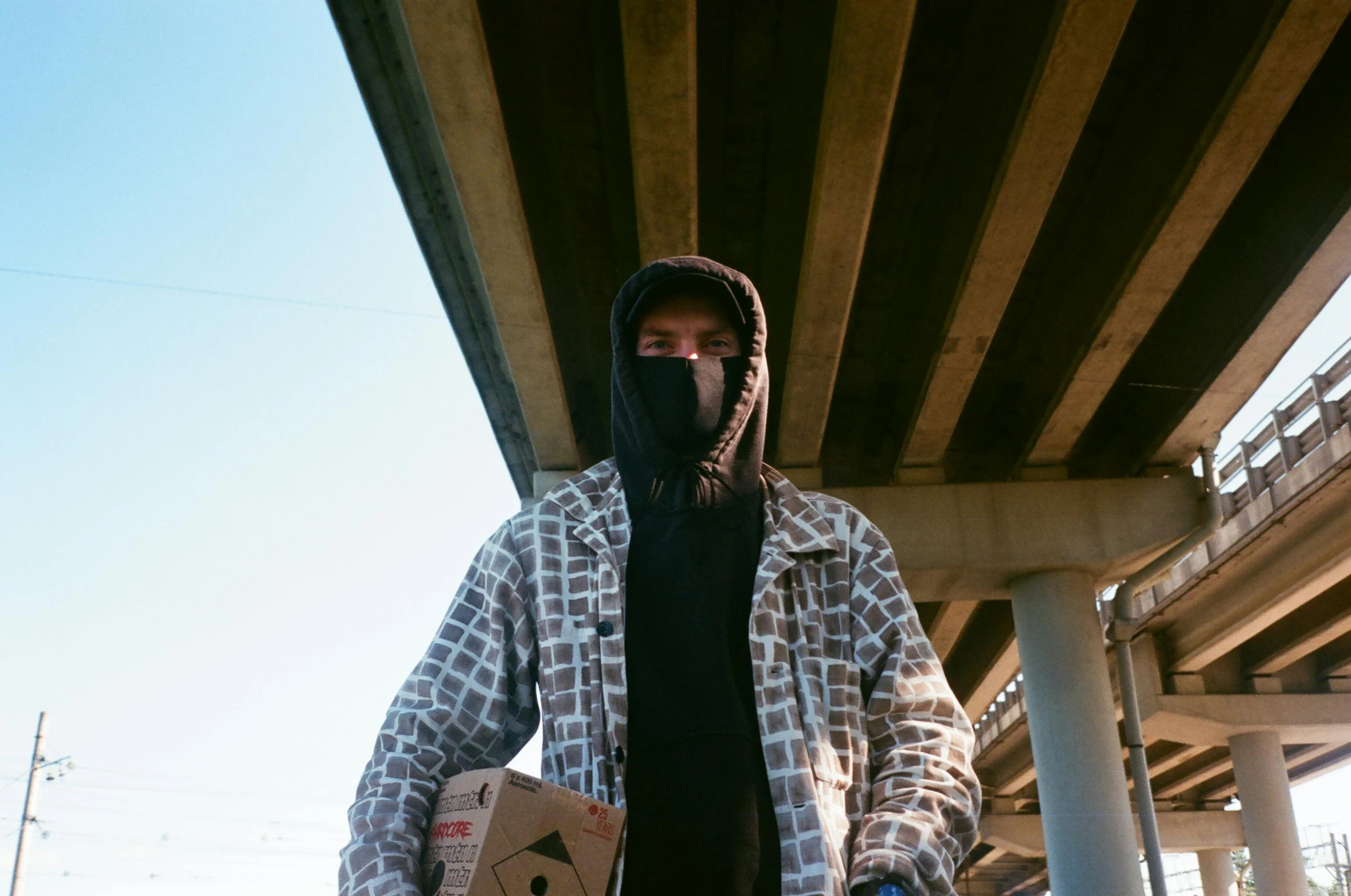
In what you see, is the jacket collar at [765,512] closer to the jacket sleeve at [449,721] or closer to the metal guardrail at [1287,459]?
the jacket sleeve at [449,721]

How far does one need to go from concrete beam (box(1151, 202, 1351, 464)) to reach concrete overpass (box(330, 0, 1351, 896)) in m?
0.05

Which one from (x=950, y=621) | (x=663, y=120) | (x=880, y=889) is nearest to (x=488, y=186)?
(x=663, y=120)

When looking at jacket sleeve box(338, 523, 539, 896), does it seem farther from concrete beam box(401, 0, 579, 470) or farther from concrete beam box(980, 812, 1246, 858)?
concrete beam box(980, 812, 1246, 858)

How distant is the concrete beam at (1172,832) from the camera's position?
37.9 m

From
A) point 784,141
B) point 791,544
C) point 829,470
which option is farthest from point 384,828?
point 829,470

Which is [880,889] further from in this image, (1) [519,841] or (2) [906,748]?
→ (1) [519,841]

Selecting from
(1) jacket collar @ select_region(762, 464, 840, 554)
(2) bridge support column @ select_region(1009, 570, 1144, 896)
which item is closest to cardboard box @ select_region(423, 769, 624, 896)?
(1) jacket collar @ select_region(762, 464, 840, 554)

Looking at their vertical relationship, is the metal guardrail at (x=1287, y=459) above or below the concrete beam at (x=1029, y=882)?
above

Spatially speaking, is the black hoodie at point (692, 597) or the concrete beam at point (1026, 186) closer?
the black hoodie at point (692, 597)

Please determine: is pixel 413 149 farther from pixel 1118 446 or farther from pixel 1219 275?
pixel 1118 446

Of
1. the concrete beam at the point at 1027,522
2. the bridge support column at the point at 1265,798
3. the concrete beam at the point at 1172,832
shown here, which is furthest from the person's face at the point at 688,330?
the concrete beam at the point at 1172,832

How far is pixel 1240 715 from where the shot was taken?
966 inches

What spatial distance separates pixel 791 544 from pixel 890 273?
9853 mm

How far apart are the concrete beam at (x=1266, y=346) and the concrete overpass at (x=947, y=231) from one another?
0.15 ft
